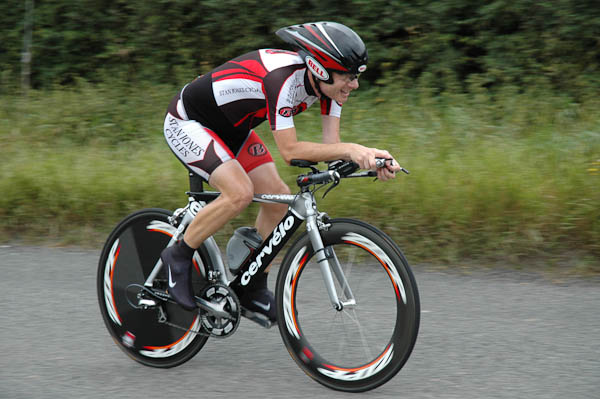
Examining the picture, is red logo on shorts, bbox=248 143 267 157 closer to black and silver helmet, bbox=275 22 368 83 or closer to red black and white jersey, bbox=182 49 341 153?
red black and white jersey, bbox=182 49 341 153

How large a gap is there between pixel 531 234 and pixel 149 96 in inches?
246

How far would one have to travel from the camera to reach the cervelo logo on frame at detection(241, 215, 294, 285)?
4.01m

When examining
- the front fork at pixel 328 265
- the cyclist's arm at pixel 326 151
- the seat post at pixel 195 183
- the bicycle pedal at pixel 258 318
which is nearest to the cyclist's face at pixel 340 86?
the cyclist's arm at pixel 326 151

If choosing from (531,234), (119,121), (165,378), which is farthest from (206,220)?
(119,121)

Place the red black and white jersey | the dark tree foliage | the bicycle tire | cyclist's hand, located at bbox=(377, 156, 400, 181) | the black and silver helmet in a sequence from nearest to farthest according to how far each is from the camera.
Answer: cyclist's hand, located at bbox=(377, 156, 400, 181) → the black and silver helmet → the red black and white jersey → the bicycle tire → the dark tree foliage

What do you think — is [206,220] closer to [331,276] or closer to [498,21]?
[331,276]

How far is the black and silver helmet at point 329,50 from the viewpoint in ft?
12.0

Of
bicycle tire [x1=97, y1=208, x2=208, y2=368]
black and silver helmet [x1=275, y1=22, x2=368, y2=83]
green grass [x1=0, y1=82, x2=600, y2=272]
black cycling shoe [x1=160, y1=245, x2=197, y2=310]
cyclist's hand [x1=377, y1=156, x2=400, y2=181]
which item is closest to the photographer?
cyclist's hand [x1=377, y1=156, x2=400, y2=181]

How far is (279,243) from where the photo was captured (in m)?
4.05

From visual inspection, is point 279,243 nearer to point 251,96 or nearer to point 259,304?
point 259,304

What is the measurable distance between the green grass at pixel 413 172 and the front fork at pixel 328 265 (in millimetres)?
2107

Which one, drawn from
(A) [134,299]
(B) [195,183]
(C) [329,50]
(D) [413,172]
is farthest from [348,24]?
(C) [329,50]

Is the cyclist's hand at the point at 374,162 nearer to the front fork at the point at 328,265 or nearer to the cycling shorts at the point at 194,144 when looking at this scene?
the front fork at the point at 328,265

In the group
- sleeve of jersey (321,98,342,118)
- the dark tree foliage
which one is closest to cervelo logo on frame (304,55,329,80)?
sleeve of jersey (321,98,342,118)
